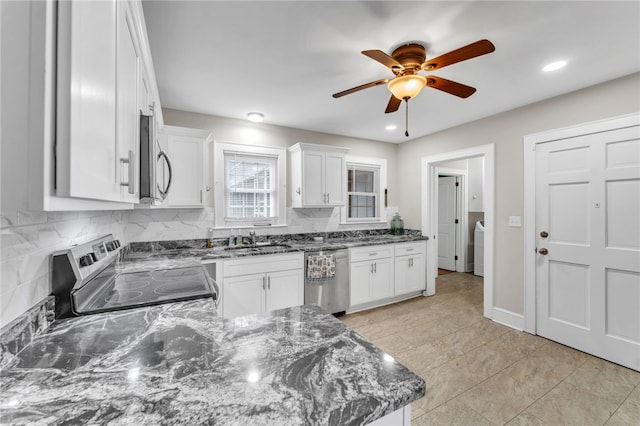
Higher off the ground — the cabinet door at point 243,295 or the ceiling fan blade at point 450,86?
the ceiling fan blade at point 450,86

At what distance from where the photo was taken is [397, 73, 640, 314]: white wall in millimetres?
2434

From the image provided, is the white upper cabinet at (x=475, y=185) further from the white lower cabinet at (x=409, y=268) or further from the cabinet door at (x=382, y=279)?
the cabinet door at (x=382, y=279)

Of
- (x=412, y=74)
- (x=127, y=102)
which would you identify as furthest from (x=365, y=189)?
(x=127, y=102)

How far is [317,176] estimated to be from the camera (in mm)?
3680

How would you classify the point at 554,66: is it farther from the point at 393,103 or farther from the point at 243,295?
the point at 243,295

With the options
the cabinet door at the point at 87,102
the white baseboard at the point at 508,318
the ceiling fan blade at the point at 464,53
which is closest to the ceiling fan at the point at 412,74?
the ceiling fan blade at the point at 464,53

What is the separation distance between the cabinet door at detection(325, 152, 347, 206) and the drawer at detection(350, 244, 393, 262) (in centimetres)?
72

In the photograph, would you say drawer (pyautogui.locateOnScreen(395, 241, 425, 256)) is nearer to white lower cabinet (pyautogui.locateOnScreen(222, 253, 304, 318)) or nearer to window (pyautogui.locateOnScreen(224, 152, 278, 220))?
white lower cabinet (pyautogui.locateOnScreen(222, 253, 304, 318))

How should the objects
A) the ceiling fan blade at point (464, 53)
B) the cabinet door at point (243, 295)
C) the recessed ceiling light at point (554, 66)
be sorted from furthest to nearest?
the cabinet door at point (243, 295), the recessed ceiling light at point (554, 66), the ceiling fan blade at point (464, 53)

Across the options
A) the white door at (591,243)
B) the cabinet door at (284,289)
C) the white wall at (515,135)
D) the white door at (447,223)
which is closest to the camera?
the white door at (591,243)

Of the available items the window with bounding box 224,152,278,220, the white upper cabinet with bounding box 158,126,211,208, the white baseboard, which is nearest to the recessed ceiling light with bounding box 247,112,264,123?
the window with bounding box 224,152,278,220

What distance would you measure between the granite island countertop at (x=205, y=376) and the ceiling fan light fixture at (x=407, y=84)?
1688mm

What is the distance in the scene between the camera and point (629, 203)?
233cm

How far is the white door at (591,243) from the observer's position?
91.7 inches
